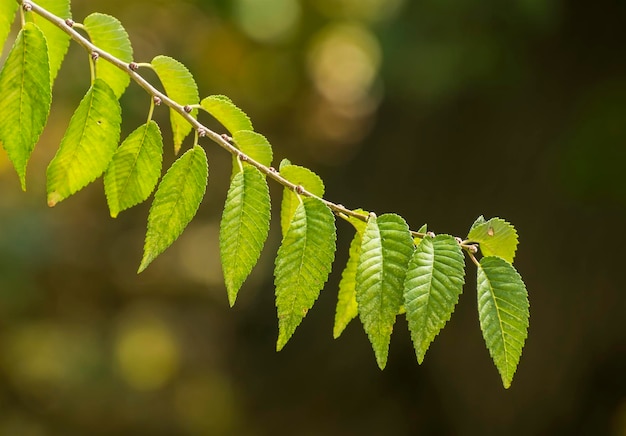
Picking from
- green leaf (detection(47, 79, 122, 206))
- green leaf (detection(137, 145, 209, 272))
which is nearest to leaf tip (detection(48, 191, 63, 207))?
green leaf (detection(47, 79, 122, 206))

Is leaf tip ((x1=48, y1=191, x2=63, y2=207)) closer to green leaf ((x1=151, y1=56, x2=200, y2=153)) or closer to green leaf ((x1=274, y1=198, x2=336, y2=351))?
green leaf ((x1=151, y1=56, x2=200, y2=153))

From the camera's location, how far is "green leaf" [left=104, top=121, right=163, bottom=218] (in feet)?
3.33

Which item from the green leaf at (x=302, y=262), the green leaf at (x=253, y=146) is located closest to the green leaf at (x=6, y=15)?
the green leaf at (x=253, y=146)

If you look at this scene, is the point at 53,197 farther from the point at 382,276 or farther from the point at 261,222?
the point at 382,276

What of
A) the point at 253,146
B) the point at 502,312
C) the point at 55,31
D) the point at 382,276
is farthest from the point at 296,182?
the point at 55,31

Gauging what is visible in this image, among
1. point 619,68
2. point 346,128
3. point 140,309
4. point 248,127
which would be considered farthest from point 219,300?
point 248,127

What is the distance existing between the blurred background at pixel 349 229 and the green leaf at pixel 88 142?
2679mm

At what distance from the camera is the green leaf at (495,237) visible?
0.98 meters

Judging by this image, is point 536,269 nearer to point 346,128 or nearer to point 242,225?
point 346,128

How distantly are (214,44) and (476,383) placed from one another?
2510 millimetres

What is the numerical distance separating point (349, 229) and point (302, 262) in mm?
3545

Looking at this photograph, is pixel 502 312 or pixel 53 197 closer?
pixel 502 312

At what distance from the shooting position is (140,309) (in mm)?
5395

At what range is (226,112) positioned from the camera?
105 centimetres
